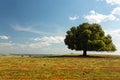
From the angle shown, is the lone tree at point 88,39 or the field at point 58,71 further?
the lone tree at point 88,39

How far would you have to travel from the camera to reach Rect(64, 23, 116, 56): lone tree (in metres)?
89.0

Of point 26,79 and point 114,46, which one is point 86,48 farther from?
point 26,79

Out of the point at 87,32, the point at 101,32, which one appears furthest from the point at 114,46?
the point at 87,32

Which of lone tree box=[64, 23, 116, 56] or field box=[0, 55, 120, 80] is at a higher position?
lone tree box=[64, 23, 116, 56]

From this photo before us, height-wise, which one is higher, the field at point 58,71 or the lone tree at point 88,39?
the lone tree at point 88,39

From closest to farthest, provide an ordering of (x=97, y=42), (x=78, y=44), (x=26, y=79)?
(x=26, y=79), (x=97, y=42), (x=78, y=44)

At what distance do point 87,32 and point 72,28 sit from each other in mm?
9819

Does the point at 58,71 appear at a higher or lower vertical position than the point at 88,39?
lower

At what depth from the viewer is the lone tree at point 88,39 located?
8897 cm

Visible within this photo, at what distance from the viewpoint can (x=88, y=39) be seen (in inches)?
3593

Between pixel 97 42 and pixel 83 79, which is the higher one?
pixel 97 42

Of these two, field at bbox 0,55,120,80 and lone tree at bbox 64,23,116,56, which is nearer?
field at bbox 0,55,120,80

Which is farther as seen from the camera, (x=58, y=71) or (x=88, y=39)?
(x=88, y=39)

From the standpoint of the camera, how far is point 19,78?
Result: 1035 inches
